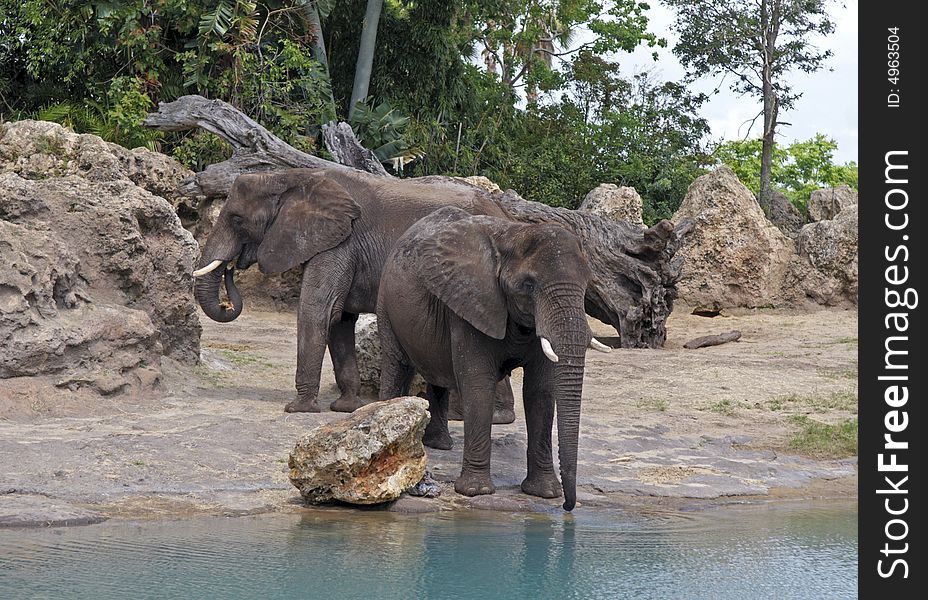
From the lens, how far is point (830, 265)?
61.3ft

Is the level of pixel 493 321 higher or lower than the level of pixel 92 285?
lower

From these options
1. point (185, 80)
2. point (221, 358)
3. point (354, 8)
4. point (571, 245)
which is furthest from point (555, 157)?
point (571, 245)

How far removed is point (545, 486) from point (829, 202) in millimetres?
15464

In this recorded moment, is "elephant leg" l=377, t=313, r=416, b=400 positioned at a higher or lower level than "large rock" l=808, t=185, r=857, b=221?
lower

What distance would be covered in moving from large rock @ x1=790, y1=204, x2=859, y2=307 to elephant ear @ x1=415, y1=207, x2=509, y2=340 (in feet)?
40.4

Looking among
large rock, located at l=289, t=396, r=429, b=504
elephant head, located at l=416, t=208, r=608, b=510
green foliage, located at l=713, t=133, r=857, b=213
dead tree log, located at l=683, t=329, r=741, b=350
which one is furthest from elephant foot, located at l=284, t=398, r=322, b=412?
green foliage, located at l=713, t=133, r=857, b=213

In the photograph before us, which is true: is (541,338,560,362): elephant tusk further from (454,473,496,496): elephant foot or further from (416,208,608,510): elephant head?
(454,473,496,496): elephant foot

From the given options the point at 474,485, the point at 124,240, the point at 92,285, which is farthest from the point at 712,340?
the point at 474,485

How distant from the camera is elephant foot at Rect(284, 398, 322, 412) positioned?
9.73 m

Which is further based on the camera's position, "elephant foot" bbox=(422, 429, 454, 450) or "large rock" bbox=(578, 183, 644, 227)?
"large rock" bbox=(578, 183, 644, 227)

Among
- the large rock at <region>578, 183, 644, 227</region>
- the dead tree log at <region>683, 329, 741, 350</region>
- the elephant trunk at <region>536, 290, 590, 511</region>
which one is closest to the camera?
the elephant trunk at <region>536, 290, 590, 511</region>

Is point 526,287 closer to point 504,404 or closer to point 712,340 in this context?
point 504,404

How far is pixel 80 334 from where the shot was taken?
9.48 metres

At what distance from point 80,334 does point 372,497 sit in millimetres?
3493
